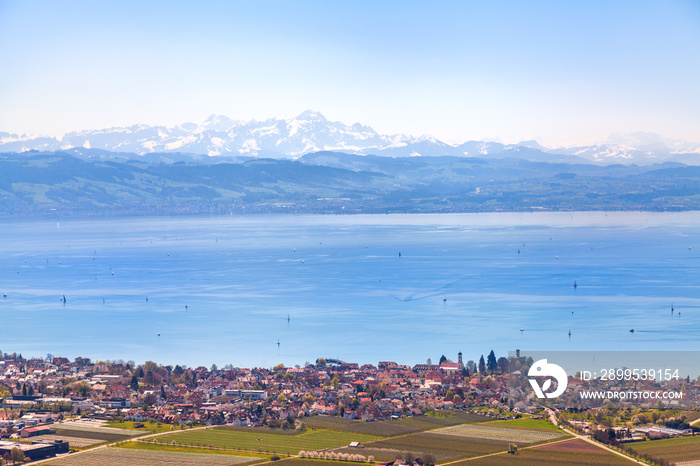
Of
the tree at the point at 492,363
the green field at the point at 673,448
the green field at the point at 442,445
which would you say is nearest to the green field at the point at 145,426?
the green field at the point at 442,445

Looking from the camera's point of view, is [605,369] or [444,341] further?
[444,341]

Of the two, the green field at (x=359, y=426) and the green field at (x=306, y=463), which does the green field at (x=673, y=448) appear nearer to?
the green field at (x=359, y=426)

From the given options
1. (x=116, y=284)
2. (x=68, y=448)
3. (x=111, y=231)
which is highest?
(x=111, y=231)

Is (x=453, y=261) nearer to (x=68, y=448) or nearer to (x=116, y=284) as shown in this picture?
(x=116, y=284)

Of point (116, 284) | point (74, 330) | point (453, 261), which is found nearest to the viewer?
point (74, 330)

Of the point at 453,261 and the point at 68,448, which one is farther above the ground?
the point at 453,261

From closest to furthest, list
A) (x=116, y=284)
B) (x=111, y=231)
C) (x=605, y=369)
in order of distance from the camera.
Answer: (x=605, y=369) < (x=116, y=284) < (x=111, y=231)

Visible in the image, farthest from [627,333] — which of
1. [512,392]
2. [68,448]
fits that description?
[68,448]
